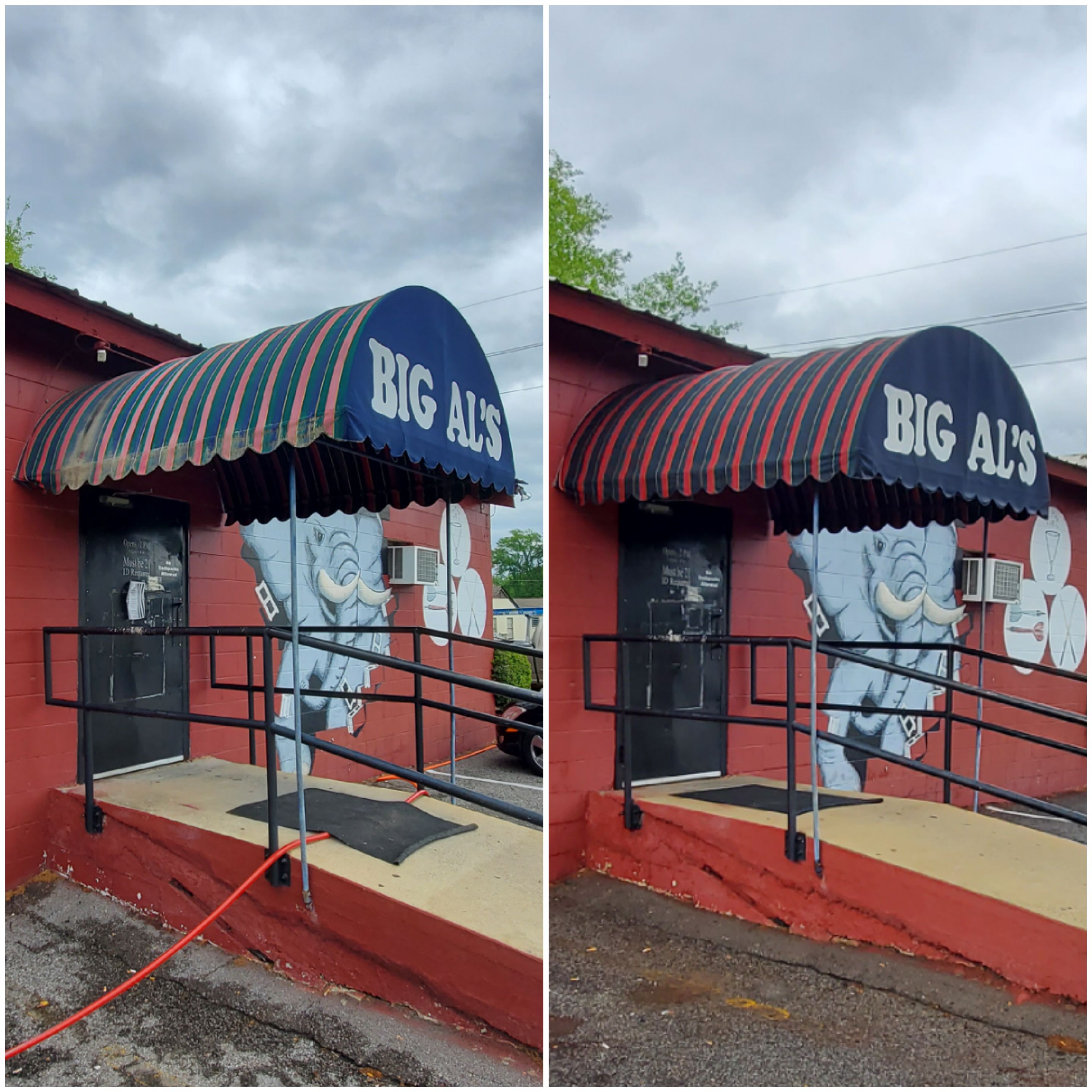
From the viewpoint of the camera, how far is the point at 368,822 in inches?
122

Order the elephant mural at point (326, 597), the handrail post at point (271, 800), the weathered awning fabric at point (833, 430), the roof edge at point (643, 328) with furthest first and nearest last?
the elephant mural at point (326, 597), the roof edge at point (643, 328), the weathered awning fabric at point (833, 430), the handrail post at point (271, 800)

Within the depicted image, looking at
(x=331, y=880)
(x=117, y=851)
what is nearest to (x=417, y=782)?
(x=331, y=880)

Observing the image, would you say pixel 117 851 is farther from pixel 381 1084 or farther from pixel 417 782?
pixel 381 1084

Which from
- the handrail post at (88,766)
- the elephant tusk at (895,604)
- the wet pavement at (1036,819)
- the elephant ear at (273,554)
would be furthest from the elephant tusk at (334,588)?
the wet pavement at (1036,819)

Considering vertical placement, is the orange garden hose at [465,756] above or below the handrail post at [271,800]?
below

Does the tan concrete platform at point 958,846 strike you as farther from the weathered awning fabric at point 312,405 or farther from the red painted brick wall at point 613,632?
the weathered awning fabric at point 312,405

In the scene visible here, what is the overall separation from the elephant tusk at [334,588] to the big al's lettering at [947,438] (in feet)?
13.5

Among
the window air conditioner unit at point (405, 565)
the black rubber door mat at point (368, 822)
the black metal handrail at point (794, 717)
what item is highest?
the window air conditioner unit at point (405, 565)

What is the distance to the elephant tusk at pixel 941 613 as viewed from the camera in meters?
6.23

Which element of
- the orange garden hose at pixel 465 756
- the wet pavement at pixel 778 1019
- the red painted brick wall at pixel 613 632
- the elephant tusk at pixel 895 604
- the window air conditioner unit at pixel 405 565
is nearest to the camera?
the wet pavement at pixel 778 1019

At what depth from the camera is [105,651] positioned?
395 centimetres

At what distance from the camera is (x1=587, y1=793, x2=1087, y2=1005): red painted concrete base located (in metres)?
2.54

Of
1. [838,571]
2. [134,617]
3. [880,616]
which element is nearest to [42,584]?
[134,617]

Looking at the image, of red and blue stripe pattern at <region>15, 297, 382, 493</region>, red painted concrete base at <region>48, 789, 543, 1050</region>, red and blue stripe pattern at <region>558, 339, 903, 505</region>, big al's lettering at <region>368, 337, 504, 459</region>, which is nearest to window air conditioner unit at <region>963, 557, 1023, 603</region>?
red and blue stripe pattern at <region>558, 339, 903, 505</region>
